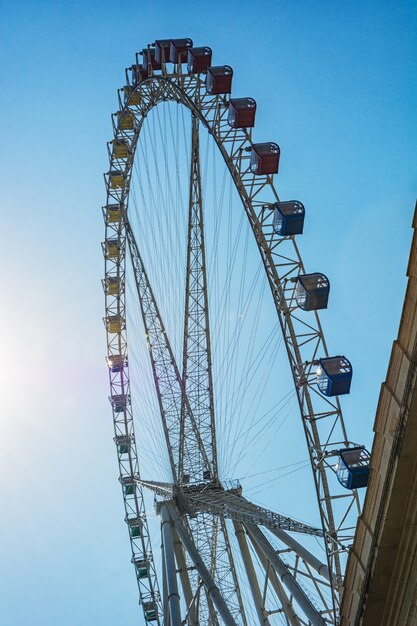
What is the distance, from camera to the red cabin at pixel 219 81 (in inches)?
1019

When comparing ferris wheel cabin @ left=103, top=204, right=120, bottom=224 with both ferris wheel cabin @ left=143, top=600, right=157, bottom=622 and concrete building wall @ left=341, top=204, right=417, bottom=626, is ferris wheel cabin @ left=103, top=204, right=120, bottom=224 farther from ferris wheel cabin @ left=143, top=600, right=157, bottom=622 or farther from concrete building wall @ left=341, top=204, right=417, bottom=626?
concrete building wall @ left=341, top=204, right=417, bottom=626

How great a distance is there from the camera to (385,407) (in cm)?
1321

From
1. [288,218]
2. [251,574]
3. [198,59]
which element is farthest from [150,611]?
[198,59]

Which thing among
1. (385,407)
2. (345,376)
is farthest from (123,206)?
(385,407)

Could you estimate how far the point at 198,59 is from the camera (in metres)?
28.0

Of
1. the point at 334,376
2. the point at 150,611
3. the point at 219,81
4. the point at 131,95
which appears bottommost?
the point at 150,611

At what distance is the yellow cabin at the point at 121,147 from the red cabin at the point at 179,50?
1174 centimetres

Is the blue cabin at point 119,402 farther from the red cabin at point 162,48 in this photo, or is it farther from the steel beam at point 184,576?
the red cabin at point 162,48

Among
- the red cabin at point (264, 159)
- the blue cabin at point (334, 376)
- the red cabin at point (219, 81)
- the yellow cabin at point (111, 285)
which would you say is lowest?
the blue cabin at point (334, 376)

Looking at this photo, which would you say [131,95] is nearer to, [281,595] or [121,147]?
[121,147]

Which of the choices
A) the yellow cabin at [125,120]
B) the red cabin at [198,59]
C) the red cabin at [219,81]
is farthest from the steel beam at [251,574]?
the yellow cabin at [125,120]

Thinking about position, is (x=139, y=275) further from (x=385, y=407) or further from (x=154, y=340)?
(x=385, y=407)

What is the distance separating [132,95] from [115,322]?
17588 mm

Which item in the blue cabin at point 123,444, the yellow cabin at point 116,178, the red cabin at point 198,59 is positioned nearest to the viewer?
the red cabin at point 198,59
